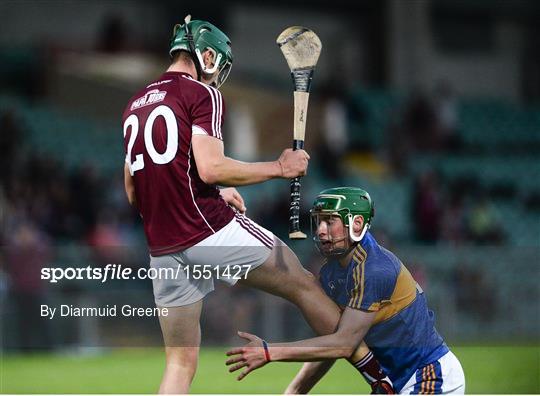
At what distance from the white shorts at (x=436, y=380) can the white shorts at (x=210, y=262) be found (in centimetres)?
86

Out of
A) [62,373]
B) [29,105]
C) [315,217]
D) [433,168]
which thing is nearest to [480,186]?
[433,168]

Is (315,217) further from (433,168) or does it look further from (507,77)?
(507,77)

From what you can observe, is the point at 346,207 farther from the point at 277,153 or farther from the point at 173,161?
the point at 277,153

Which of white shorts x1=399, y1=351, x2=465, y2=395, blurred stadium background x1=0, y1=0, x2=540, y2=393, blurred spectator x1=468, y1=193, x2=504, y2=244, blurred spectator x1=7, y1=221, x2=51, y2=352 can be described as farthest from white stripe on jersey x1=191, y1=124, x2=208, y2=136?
blurred spectator x1=468, y1=193, x2=504, y2=244

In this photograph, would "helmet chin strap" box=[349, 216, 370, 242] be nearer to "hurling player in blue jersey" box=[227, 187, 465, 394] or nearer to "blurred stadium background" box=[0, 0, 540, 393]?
"hurling player in blue jersey" box=[227, 187, 465, 394]

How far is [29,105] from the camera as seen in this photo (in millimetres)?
16156

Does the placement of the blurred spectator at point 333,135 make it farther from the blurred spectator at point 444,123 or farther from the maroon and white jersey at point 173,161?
the maroon and white jersey at point 173,161

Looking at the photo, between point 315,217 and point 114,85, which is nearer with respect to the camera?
point 315,217

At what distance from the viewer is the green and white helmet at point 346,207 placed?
17.1ft

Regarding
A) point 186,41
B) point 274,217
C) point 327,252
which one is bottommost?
point 274,217

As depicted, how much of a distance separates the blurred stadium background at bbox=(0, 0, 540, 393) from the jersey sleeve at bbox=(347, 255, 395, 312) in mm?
2896

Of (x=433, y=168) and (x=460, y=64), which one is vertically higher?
(x=460, y=64)

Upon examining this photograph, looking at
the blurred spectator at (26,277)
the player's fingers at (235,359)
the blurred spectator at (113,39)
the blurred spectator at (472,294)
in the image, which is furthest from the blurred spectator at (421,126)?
the player's fingers at (235,359)

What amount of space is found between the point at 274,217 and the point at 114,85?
414 centimetres
